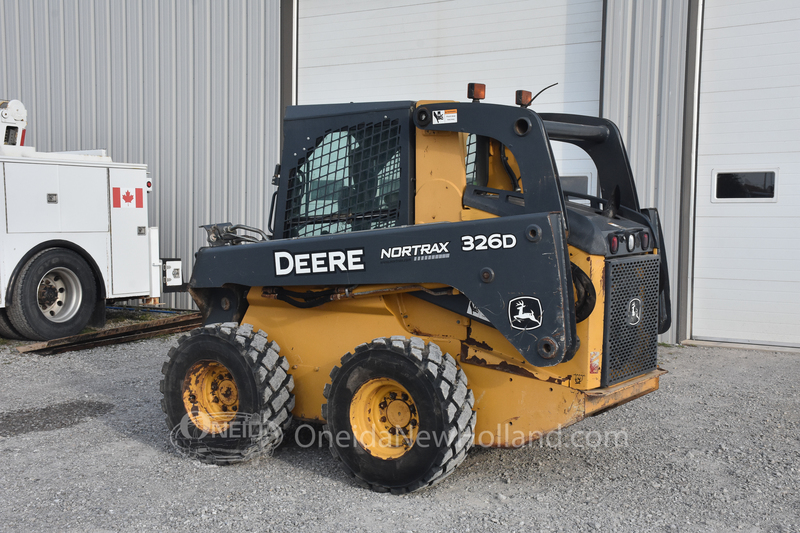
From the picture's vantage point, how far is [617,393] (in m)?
4.18

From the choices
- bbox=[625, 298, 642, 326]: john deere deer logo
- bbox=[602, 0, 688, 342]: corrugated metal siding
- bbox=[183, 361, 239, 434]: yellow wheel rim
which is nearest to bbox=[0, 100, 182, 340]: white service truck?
bbox=[183, 361, 239, 434]: yellow wheel rim

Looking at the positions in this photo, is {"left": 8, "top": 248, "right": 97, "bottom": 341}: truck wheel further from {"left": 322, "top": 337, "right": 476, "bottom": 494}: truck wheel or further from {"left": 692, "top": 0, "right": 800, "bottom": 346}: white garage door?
{"left": 692, "top": 0, "right": 800, "bottom": 346}: white garage door

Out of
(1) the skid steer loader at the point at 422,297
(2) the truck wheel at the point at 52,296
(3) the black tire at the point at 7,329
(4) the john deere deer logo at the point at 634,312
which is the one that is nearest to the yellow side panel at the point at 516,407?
(1) the skid steer loader at the point at 422,297

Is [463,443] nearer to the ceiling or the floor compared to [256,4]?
nearer to the floor

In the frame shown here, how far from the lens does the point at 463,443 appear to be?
4043mm

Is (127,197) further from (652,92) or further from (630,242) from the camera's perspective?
(630,242)

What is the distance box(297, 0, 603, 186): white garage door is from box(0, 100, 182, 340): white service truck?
10.5 feet

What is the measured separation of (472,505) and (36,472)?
2731mm

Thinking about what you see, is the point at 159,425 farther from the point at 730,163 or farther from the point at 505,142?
the point at 730,163

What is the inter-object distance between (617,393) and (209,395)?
8.72 feet

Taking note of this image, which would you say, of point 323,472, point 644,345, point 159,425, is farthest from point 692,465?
point 159,425

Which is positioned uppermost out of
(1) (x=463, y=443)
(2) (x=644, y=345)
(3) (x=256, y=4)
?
(3) (x=256, y=4)

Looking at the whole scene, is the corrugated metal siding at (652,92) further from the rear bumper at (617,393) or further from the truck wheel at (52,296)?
the truck wheel at (52,296)

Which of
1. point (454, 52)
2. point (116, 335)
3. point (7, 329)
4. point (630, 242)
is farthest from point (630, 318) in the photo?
point (7, 329)
